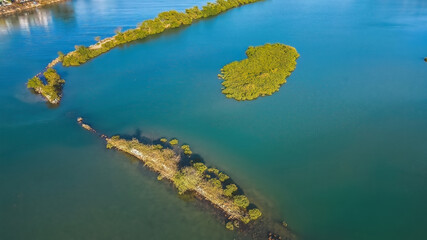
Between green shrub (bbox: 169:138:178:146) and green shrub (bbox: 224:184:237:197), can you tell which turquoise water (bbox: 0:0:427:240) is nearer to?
green shrub (bbox: 169:138:178:146)

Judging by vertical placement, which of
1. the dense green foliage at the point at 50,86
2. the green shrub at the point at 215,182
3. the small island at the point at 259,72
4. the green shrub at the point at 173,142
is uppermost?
the small island at the point at 259,72

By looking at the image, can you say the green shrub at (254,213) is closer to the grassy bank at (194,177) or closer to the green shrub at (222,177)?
the grassy bank at (194,177)

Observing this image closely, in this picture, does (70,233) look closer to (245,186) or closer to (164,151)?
(164,151)

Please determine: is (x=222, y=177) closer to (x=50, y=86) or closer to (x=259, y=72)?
→ (x=259, y=72)

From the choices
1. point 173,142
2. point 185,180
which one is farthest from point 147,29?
point 185,180

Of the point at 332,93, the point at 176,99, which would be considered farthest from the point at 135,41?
the point at 332,93

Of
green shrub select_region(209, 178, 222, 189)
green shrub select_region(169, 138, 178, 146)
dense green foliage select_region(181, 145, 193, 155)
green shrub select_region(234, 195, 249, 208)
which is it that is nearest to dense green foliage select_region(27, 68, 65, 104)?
green shrub select_region(169, 138, 178, 146)

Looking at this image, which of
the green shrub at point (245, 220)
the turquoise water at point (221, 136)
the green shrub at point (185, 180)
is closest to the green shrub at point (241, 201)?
the green shrub at point (245, 220)
